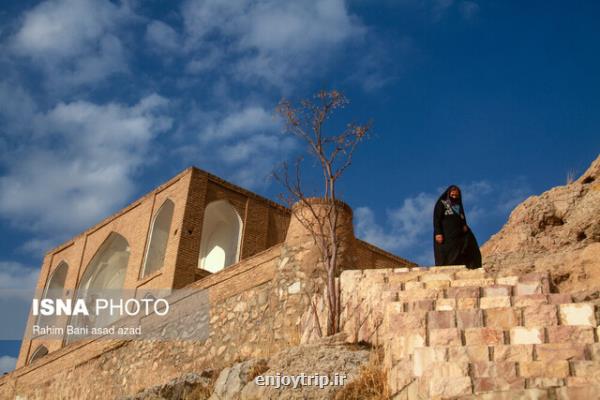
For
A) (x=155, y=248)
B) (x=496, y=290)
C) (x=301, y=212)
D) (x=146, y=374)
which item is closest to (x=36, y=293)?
(x=155, y=248)

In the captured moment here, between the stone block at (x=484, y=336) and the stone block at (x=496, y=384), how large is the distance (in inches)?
15.3

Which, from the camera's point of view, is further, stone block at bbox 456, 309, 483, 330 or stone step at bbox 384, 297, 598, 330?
stone block at bbox 456, 309, 483, 330

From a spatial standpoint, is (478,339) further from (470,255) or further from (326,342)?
(470,255)

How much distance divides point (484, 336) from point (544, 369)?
1.70 feet

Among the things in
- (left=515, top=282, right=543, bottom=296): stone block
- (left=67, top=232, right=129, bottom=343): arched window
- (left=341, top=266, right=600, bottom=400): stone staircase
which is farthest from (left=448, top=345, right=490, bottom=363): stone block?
(left=67, top=232, right=129, bottom=343): arched window

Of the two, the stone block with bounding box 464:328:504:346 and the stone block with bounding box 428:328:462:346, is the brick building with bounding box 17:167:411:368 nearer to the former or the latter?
the stone block with bounding box 428:328:462:346

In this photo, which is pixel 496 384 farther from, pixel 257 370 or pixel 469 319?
pixel 257 370

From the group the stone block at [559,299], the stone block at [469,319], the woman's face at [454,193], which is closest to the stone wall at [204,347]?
the woman's face at [454,193]

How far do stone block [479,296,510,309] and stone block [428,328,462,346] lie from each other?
526mm

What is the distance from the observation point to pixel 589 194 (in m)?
9.73

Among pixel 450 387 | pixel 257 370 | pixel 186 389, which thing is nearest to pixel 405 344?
pixel 450 387

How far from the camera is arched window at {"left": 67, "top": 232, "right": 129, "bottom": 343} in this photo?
2372 cm

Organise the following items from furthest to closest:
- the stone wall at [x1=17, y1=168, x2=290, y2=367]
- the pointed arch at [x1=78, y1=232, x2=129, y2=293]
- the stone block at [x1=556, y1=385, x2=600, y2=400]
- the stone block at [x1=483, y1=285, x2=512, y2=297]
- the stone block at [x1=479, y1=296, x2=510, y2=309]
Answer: the pointed arch at [x1=78, y1=232, x2=129, y2=293] → the stone wall at [x1=17, y1=168, x2=290, y2=367] → the stone block at [x1=483, y1=285, x2=512, y2=297] → the stone block at [x1=479, y1=296, x2=510, y2=309] → the stone block at [x1=556, y1=385, x2=600, y2=400]

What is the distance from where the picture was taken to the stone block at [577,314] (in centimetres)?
511
